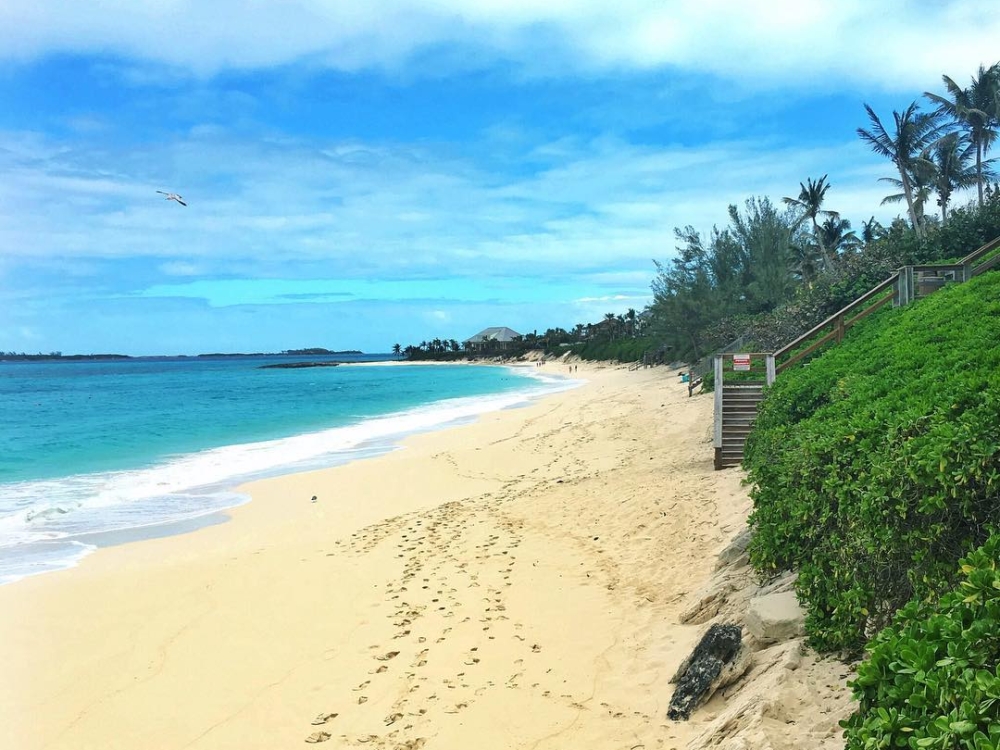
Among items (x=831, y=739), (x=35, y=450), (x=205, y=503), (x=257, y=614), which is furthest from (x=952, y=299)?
(x=35, y=450)

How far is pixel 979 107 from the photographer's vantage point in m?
35.1

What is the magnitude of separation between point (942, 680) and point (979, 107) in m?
42.4

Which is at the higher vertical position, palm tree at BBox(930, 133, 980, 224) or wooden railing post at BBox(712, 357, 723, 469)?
palm tree at BBox(930, 133, 980, 224)

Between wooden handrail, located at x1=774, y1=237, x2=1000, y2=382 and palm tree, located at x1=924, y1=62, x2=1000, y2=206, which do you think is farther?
palm tree, located at x1=924, y1=62, x2=1000, y2=206

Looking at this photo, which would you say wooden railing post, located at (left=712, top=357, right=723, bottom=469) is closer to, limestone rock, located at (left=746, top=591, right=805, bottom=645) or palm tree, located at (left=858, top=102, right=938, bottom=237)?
limestone rock, located at (left=746, top=591, right=805, bottom=645)

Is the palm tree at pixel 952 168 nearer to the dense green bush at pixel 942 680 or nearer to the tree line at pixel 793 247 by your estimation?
the tree line at pixel 793 247

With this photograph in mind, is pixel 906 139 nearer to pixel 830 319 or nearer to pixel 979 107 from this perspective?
pixel 979 107

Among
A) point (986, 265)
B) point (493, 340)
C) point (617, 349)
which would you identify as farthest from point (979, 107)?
point (493, 340)

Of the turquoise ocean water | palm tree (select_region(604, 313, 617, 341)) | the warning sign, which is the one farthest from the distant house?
the warning sign

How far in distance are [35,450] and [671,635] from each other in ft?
89.0

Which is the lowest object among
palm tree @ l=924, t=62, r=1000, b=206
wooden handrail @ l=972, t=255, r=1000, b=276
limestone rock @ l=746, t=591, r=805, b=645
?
limestone rock @ l=746, t=591, r=805, b=645

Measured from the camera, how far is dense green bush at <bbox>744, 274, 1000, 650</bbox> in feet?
11.4

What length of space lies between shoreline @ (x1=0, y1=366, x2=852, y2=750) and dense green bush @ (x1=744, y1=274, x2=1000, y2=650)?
1104mm

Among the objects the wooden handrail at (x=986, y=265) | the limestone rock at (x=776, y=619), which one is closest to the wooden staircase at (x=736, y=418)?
the wooden handrail at (x=986, y=265)
